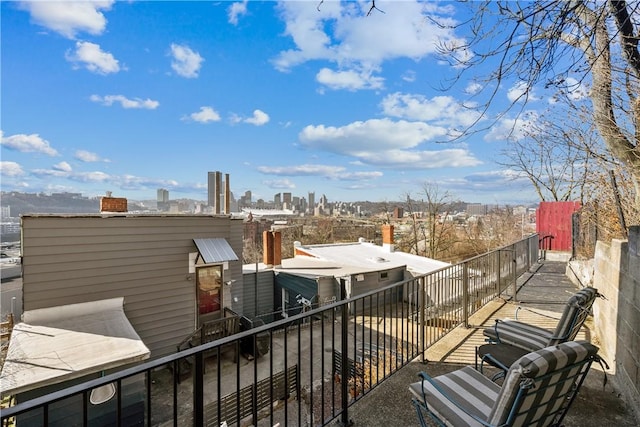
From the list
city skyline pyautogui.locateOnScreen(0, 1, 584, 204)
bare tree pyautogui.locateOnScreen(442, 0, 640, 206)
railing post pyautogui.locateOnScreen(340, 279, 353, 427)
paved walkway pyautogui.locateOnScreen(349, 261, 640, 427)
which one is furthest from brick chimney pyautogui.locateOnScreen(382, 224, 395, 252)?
railing post pyautogui.locateOnScreen(340, 279, 353, 427)

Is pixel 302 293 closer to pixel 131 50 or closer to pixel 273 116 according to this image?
pixel 131 50

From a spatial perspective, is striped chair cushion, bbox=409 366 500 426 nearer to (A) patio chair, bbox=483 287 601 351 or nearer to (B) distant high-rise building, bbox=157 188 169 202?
(A) patio chair, bbox=483 287 601 351

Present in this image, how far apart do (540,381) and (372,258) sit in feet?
40.7

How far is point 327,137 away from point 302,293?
16.7 meters

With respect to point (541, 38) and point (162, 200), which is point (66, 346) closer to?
point (162, 200)

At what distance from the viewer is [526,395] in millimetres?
1376

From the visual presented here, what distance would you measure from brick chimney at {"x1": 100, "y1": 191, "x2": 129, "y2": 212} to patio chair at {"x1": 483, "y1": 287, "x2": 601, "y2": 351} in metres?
8.02

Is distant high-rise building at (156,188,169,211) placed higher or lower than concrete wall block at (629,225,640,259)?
higher

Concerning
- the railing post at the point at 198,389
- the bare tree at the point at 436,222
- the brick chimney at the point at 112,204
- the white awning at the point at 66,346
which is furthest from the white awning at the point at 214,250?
the bare tree at the point at 436,222

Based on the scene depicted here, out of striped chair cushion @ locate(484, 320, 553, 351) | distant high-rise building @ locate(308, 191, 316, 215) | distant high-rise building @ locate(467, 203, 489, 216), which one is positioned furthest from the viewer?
distant high-rise building @ locate(308, 191, 316, 215)

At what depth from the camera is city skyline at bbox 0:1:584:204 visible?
11.8 ft

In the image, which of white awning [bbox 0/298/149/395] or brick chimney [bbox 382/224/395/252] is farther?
brick chimney [bbox 382/224/395/252]

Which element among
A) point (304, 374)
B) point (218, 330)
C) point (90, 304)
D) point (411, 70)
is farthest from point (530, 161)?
point (90, 304)

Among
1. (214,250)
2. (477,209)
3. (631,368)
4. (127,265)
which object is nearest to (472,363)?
(631,368)
